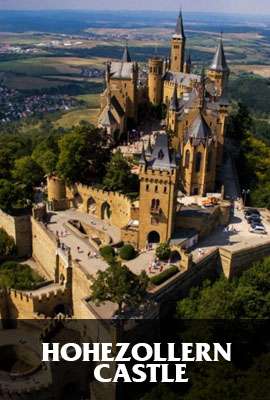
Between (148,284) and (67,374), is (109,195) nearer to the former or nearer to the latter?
(148,284)

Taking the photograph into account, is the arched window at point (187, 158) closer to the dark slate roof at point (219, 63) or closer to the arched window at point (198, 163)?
the arched window at point (198, 163)

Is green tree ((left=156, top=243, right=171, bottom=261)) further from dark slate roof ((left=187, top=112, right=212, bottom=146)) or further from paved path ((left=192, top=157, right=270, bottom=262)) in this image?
dark slate roof ((left=187, top=112, right=212, bottom=146))

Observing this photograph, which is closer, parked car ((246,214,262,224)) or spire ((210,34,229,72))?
parked car ((246,214,262,224))

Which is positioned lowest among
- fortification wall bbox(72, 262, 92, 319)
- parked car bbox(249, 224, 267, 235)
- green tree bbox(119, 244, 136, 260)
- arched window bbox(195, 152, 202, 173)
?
fortification wall bbox(72, 262, 92, 319)

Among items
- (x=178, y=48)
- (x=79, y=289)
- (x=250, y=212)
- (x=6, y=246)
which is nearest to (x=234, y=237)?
(x=250, y=212)

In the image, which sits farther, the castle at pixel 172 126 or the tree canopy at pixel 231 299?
the castle at pixel 172 126

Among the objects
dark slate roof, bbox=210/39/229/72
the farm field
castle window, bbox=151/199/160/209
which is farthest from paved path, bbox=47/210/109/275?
the farm field

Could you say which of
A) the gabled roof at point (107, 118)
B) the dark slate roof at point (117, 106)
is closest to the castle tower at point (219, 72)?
the dark slate roof at point (117, 106)
